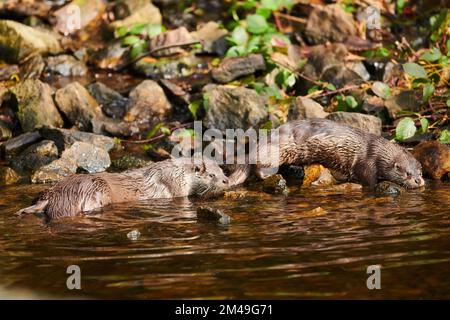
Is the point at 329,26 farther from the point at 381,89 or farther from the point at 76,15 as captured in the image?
the point at 76,15

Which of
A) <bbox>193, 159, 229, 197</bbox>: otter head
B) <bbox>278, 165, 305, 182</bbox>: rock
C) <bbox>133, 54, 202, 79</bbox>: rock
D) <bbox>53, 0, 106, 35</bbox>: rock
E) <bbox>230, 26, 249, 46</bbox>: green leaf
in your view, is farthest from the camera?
<bbox>53, 0, 106, 35</bbox>: rock

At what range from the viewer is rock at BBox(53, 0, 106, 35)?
595 inches

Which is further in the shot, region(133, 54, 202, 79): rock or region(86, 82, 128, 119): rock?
region(133, 54, 202, 79): rock

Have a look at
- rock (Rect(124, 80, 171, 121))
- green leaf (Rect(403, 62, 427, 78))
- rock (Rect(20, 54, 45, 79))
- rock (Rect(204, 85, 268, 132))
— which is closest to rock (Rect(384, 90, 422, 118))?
green leaf (Rect(403, 62, 427, 78))

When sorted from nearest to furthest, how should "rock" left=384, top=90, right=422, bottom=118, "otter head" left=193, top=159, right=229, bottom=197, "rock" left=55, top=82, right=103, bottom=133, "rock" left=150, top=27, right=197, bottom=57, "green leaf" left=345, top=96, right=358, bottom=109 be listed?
"otter head" left=193, top=159, right=229, bottom=197, "rock" left=384, top=90, right=422, bottom=118, "green leaf" left=345, top=96, right=358, bottom=109, "rock" left=55, top=82, right=103, bottom=133, "rock" left=150, top=27, right=197, bottom=57

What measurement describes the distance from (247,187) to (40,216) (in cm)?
260

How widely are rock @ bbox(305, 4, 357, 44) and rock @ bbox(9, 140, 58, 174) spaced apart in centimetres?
537

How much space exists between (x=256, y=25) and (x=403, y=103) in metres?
3.15

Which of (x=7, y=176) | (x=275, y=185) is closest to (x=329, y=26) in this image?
(x=275, y=185)

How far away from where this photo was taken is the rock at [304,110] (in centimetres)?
1139

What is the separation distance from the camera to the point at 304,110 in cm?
1139

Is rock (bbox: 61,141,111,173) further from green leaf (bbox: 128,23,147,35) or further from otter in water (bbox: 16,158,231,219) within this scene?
green leaf (bbox: 128,23,147,35)
